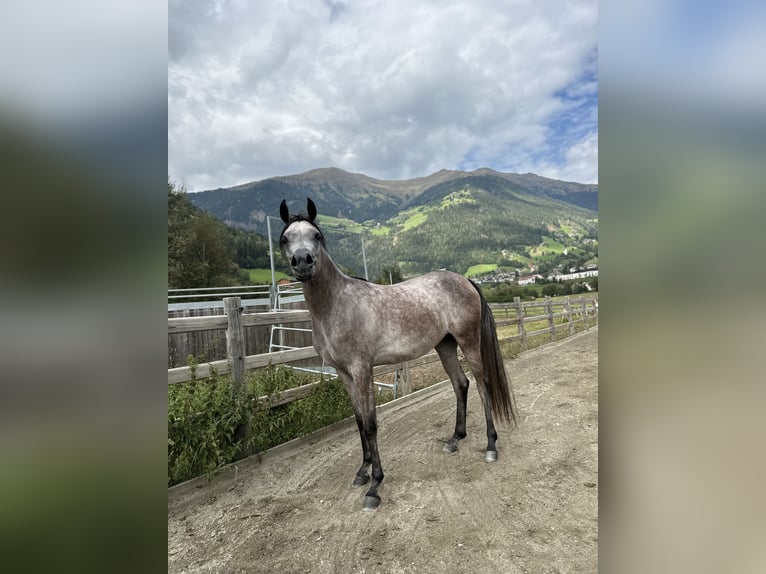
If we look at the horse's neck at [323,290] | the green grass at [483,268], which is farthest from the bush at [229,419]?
the green grass at [483,268]

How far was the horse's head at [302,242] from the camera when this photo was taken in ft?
5.82

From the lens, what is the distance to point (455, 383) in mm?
2830

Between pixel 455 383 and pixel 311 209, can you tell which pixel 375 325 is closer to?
pixel 311 209

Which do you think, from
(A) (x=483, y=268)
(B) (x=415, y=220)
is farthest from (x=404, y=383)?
(B) (x=415, y=220)

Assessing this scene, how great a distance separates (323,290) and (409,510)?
51.4 inches

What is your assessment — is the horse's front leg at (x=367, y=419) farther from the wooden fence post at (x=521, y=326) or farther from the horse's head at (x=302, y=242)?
the wooden fence post at (x=521, y=326)

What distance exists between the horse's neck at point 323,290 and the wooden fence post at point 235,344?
27.3 inches

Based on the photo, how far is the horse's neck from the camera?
2057 mm
